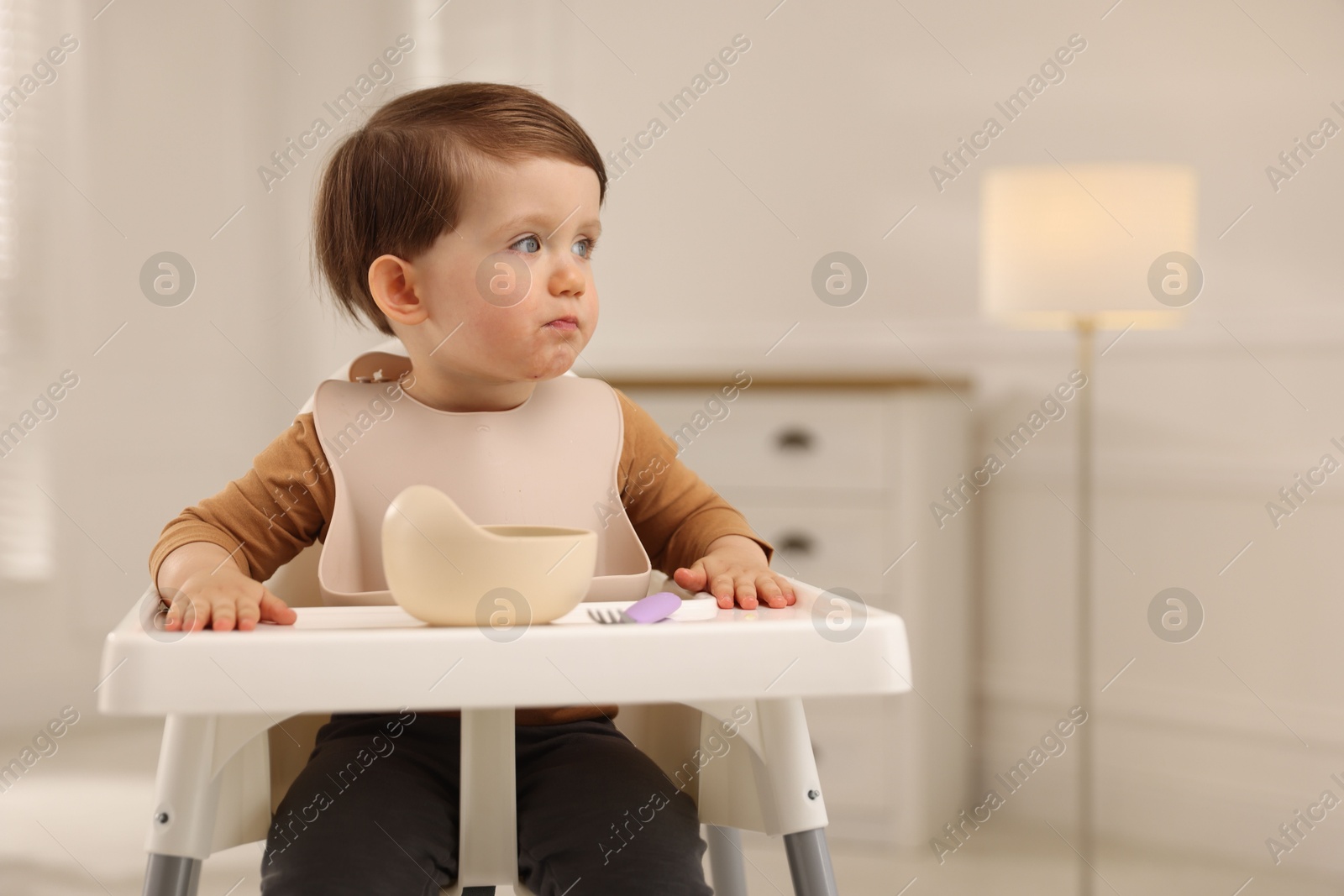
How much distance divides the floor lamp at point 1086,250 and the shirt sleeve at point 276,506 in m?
1.15

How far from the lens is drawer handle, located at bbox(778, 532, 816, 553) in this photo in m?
2.03

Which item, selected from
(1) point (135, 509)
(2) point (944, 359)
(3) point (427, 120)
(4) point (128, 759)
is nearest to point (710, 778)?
(3) point (427, 120)

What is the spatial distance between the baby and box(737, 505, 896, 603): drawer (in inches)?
40.4

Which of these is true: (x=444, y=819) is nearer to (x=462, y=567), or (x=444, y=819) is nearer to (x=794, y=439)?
(x=462, y=567)

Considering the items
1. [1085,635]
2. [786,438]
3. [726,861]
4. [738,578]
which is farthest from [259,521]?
[1085,635]

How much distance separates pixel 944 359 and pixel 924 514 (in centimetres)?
49

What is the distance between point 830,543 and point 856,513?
7cm

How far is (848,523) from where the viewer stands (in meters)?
2.01

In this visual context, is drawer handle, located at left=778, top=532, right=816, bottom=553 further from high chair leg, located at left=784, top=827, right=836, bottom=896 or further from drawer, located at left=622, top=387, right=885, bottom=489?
high chair leg, located at left=784, top=827, right=836, bottom=896

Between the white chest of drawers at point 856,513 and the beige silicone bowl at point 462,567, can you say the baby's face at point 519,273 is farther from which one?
the white chest of drawers at point 856,513

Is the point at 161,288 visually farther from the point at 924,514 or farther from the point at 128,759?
the point at 924,514

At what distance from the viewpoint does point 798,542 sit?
2037 mm

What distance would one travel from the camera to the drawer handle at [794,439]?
79.0 inches

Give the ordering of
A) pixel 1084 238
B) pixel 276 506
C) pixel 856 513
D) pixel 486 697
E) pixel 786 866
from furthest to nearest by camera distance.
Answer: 1. pixel 856 513
2. pixel 786 866
3. pixel 1084 238
4. pixel 276 506
5. pixel 486 697
